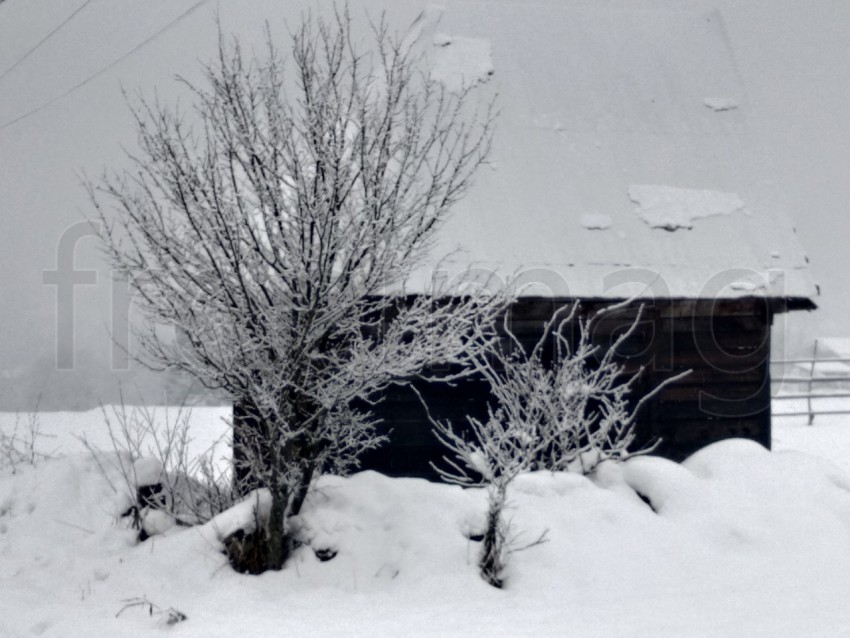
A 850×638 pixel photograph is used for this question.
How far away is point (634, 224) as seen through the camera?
26.8 feet

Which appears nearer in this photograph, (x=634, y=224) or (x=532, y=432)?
(x=532, y=432)

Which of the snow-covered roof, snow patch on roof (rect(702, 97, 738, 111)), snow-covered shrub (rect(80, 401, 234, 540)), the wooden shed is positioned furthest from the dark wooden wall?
snow patch on roof (rect(702, 97, 738, 111))

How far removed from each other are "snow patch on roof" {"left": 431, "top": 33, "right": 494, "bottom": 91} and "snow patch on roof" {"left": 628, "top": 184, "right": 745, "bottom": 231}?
2216 millimetres

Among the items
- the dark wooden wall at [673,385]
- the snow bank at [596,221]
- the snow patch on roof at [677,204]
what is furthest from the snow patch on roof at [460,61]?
the dark wooden wall at [673,385]

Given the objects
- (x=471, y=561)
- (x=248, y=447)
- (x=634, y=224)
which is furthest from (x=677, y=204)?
(x=248, y=447)

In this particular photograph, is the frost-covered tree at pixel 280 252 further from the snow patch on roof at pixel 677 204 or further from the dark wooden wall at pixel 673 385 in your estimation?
the snow patch on roof at pixel 677 204

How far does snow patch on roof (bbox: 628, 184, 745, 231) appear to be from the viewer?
27.1 ft

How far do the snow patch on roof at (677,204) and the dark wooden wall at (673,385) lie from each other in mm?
1077

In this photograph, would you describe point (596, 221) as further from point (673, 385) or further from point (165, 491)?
point (165, 491)

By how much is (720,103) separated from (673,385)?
3.81 metres

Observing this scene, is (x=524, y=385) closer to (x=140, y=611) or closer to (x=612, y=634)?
(x=612, y=634)

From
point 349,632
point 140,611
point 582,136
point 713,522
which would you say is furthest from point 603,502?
point 582,136

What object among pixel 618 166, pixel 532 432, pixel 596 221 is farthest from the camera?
pixel 618 166

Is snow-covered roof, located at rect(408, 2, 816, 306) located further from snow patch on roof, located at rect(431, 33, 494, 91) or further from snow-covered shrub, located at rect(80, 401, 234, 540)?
snow-covered shrub, located at rect(80, 401, 234, 540)
